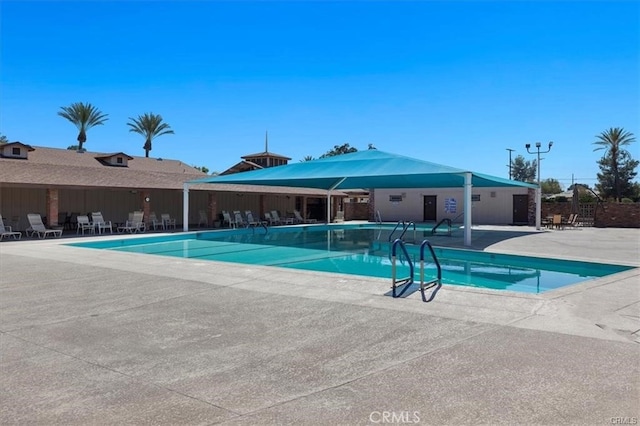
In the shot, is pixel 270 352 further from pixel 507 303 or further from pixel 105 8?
pixel 105 8

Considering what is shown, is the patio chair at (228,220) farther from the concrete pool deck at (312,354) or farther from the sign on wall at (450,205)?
the concrete pool deck at (312,354)

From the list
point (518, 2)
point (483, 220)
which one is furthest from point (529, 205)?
point (518, 2)

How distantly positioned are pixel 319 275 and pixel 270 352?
4.22 m

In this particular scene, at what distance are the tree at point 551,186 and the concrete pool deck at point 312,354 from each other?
61.2 meters

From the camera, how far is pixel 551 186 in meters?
67.1

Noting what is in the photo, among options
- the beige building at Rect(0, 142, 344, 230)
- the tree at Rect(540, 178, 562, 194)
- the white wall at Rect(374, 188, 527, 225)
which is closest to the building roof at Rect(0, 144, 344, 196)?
the beige building at Rect(0, 142, 344, 230)

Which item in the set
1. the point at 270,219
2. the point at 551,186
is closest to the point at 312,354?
the point at 270,219

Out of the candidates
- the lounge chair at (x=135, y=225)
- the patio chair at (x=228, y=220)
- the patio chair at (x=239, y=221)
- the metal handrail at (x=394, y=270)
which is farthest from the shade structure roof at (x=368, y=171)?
the metal handrail at (x=394, y=270)

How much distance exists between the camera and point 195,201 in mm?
28328

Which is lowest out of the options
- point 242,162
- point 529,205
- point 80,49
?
point 529,205

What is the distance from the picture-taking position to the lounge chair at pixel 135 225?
2164 centimetres

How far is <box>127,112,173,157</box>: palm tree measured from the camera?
44.1 meters

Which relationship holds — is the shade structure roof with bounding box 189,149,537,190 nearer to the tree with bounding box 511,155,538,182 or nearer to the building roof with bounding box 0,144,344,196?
the building roof with bounding box 0,144,344,196

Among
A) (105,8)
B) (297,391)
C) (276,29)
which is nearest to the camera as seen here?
(297,391)
